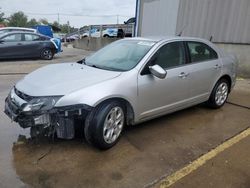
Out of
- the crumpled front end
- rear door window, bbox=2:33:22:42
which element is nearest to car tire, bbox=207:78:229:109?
the crumpled front end

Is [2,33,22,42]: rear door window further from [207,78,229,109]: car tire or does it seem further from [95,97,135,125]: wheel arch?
[95,97,135,125]: wheel arch

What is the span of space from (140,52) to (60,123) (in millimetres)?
1741

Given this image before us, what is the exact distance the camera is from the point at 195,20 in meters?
11.6

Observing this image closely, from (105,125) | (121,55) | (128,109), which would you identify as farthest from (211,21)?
(105,125)

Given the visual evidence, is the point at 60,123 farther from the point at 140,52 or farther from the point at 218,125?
the point at 218,125

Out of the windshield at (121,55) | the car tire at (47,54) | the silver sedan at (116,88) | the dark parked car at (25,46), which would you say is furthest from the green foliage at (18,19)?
the silver sedan at (116,88)

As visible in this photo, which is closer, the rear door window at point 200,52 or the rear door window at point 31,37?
the rear door window at point 200,52

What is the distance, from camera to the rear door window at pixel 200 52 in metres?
5.40

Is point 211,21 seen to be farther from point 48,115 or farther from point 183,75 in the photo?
point 48,115

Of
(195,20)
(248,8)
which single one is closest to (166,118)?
(248,8)

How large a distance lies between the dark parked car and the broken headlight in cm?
1079

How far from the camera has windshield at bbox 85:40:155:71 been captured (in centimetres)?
459

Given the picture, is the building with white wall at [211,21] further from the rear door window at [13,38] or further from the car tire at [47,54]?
the rear door window at [13,38]

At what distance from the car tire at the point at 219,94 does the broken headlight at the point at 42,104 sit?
3.33m
